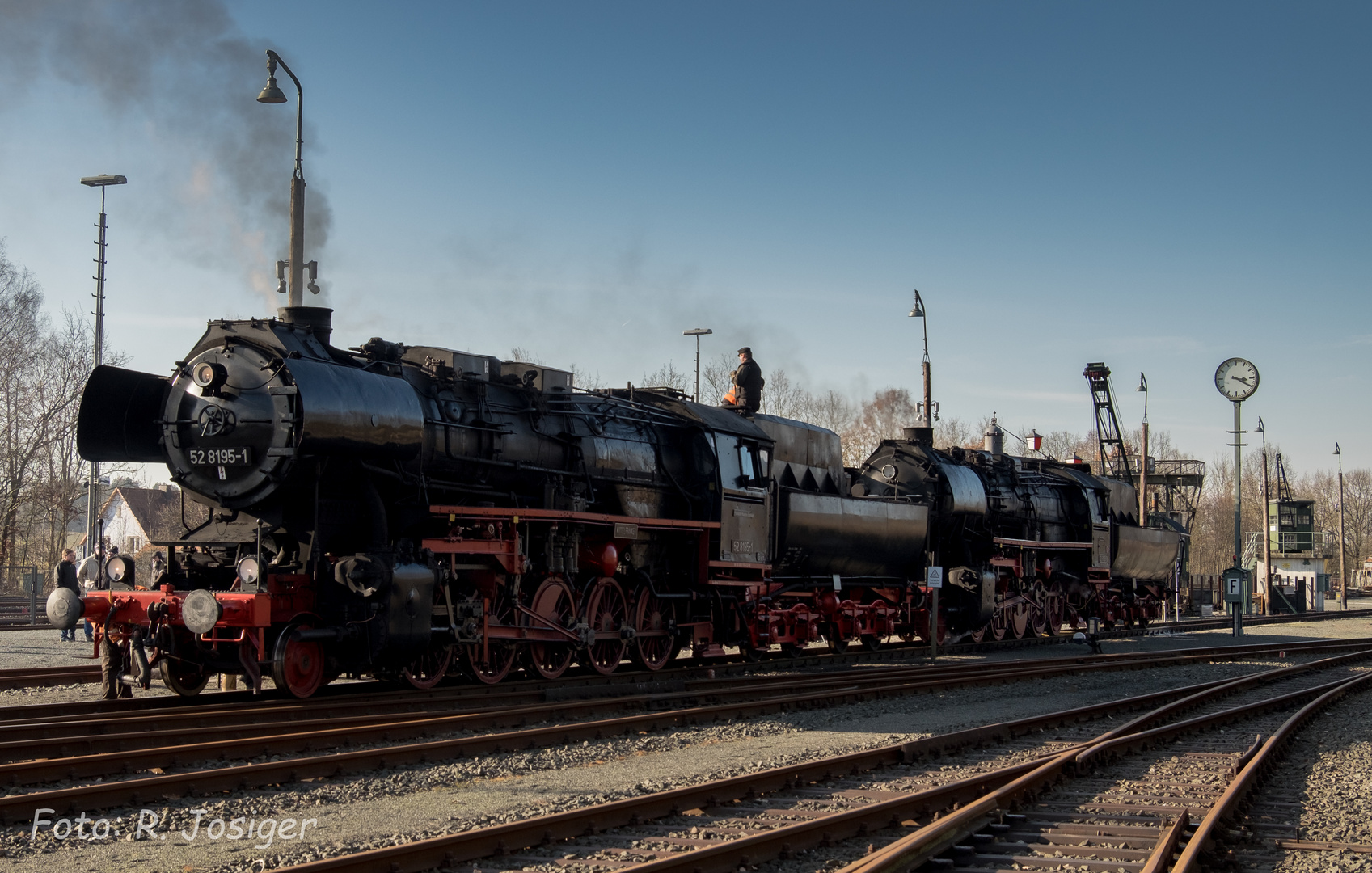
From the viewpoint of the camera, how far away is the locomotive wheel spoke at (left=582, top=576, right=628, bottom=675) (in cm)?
1489

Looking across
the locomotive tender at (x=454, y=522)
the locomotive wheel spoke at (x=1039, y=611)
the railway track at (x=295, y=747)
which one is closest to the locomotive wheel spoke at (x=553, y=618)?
the locomotive tender at (x=454, y=522)

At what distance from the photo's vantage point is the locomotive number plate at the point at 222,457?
36.6ft

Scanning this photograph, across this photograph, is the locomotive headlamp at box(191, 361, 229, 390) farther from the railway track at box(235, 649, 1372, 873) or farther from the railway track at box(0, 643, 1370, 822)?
the railway track at box(235, 649, 1372, 873)

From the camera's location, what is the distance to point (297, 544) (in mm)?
11680

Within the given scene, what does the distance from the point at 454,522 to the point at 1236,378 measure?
20755 mm

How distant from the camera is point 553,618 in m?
14.2

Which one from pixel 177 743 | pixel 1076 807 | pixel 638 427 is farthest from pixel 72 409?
pixel 1076 807

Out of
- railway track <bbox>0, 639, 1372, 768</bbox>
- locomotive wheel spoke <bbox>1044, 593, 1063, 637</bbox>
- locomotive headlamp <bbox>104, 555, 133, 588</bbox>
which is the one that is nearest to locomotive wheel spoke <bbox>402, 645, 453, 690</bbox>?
railway track <bbox>0, 639, 1372, 768</bbox>

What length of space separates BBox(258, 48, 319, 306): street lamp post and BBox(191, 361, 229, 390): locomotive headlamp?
4.87m

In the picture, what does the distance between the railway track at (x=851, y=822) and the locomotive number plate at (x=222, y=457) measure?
5.97 metres

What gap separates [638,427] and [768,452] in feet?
9.00

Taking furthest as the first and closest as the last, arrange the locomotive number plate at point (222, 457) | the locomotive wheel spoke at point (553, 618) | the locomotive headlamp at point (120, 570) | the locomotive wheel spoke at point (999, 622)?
the locomotive wheel spoke at point (999, 622)
the locomotive wheel spoke at point (553, 618)
the locomotive headlamp at point (120, 570)
the locomotive number plate at point (222, 457)

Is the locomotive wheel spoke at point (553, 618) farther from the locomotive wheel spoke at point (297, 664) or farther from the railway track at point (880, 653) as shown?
the locomotive wheel spoke at point (297, 664)

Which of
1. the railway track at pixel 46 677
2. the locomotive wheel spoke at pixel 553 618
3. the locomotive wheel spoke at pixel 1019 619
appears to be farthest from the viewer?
the locomotive wheel spoke at pixel 1019 619
